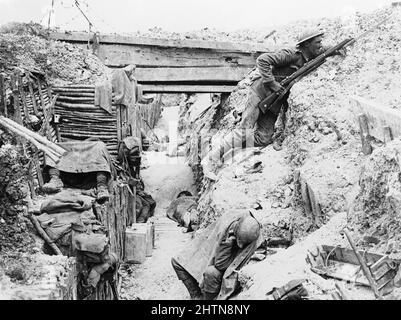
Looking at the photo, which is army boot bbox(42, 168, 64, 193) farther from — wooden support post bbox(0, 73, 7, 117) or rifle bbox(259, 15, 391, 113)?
rifle bbox(259, 15, 391, 113)

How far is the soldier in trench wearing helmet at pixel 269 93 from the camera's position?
11117 millimetres

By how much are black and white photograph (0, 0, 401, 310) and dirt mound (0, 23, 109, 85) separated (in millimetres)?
47

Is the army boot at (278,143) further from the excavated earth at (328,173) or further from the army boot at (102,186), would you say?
the army boot at (102,186)

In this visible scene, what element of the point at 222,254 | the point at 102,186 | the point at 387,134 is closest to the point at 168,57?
the point at 102,186

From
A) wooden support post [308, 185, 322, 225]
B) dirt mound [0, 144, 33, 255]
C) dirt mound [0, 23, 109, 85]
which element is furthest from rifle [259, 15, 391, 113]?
dirt mound [0, 144, 33, 255]

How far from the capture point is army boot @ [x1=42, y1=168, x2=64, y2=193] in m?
8.88

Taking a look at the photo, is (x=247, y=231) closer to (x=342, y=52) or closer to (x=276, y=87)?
(x=276, y=87)

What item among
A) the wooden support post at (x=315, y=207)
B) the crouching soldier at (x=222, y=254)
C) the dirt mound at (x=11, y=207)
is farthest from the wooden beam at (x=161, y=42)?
the crouching soldier at (x=222, y=254)

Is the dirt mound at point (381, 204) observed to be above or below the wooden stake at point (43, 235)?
above

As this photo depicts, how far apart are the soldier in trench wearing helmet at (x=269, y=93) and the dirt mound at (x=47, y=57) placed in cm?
300

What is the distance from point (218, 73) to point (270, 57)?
3.62 m

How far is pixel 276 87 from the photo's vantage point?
11148 mm

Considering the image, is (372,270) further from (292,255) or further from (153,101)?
(153,101)
